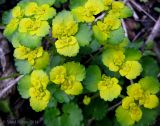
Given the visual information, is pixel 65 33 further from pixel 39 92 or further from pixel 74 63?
pixel 39 92

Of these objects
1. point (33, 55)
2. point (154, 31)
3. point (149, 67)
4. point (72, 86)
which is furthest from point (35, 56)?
point (154, 31)

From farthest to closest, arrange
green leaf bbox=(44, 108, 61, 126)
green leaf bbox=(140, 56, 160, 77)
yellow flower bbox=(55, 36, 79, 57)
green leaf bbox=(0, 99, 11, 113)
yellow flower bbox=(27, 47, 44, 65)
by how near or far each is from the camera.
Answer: green leaf bbox=(0, 99, 11, 113), green leaf bbox=(140, 56, 160, 77), green leaf bbox=(44, 108, 61, 126), yellow flower bbox=(27, 47, 44, 65), yellow flower bbox=(55, 36, 79, 57)

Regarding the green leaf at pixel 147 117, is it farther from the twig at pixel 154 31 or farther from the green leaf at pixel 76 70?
the twig at pixel 154 31

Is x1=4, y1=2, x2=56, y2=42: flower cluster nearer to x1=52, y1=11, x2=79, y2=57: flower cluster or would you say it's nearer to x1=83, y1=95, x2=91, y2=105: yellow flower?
x1=52, y1=11, x2=79, y2=57: flower cluster

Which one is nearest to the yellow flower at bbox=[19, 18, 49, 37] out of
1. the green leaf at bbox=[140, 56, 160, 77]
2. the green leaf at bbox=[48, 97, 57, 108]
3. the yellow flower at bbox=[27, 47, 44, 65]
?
the yellow flower at bbox=[27, 47, 44, 65]

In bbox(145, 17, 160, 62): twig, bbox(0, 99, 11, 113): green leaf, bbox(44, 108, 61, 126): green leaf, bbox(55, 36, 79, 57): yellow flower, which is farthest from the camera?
bbox(145, 17, 160, 62): twig

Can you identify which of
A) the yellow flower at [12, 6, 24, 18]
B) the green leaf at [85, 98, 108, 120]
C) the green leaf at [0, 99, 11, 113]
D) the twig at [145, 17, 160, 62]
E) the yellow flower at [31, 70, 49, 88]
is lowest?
the green leaf at [0, 99, 11, 113]
